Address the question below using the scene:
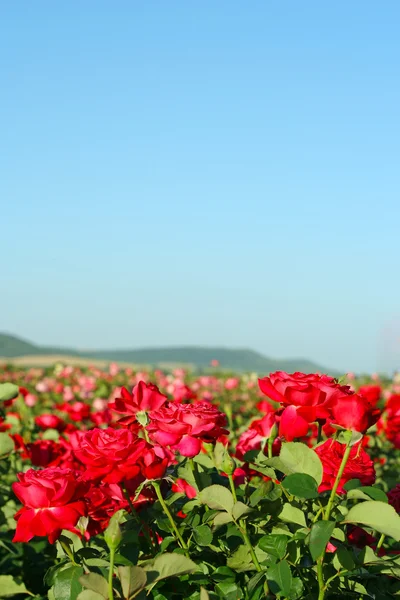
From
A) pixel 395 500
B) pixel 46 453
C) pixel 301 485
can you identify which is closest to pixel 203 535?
pixel 301 485

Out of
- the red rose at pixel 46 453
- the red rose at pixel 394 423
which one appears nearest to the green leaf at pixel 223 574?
the red rose at pixel 46 453

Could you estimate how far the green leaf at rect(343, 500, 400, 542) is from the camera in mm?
1620

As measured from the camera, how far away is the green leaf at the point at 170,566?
60.3 inches

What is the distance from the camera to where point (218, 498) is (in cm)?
177

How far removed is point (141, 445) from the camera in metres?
1.72

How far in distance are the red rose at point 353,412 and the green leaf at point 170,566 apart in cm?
47

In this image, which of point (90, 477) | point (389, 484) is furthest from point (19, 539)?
point (389, 484)

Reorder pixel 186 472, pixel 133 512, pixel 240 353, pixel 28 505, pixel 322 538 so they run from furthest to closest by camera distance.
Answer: pixel 240 353 → pixel 186 472 → pixel 133 512 → pixel 28 505 → pixel 322 538

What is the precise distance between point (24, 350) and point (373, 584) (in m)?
43.5

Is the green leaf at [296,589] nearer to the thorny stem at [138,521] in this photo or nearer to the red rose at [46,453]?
the thorny stem at [138,521]

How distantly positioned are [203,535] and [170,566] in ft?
0.72

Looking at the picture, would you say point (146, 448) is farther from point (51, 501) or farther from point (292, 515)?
point (292, 515)

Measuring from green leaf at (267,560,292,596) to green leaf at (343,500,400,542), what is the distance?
18 cm

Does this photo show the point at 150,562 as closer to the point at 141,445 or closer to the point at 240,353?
the point at 141,445
